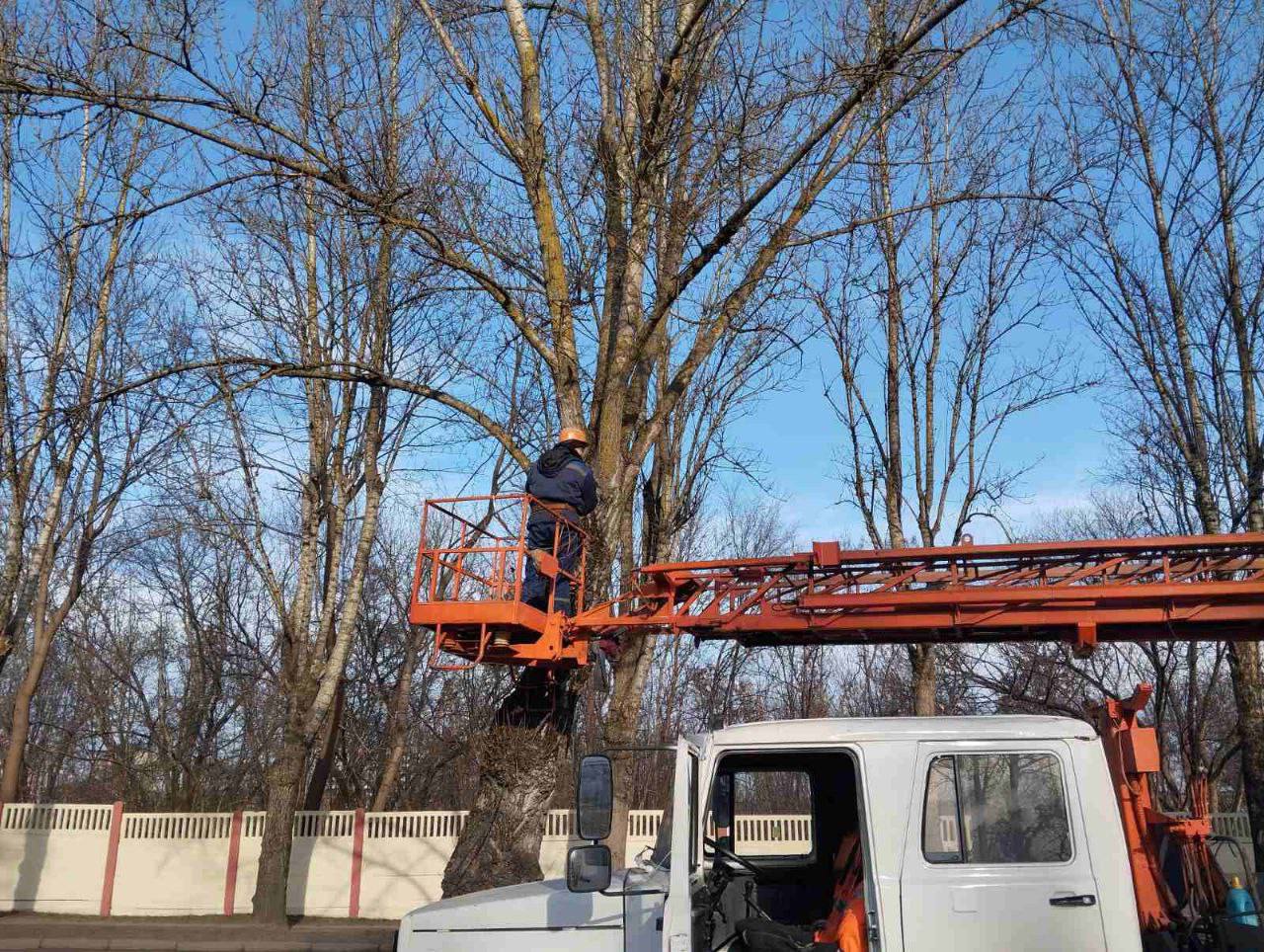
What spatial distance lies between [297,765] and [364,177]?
1010 centimetres

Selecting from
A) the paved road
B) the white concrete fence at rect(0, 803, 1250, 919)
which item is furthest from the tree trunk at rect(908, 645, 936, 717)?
the paved road

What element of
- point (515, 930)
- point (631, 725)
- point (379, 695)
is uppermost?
point (379, 695)

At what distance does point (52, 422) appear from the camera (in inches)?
354

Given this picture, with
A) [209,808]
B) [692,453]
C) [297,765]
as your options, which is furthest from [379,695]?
[692,453]

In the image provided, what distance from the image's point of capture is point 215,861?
17.8 meters

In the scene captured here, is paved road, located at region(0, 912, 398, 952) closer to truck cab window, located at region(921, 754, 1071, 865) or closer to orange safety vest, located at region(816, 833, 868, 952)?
orange safety vest, located at region(816, 833, 868, 952)

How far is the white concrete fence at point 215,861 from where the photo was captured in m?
17.5

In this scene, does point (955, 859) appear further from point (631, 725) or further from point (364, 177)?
point (631, 725)

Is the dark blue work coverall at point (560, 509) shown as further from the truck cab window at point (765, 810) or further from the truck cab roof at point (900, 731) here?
the truck cab roof at point (900, 731)

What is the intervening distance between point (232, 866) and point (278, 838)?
2673 mm

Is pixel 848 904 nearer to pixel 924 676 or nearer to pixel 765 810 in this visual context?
pixel 765 810

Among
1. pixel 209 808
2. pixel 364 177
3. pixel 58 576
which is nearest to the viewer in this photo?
pixel 364 177

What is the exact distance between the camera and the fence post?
1780 centimetres

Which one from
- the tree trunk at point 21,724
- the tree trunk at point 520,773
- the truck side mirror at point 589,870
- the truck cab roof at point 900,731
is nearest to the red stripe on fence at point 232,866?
the tree trunk at point 21,724
